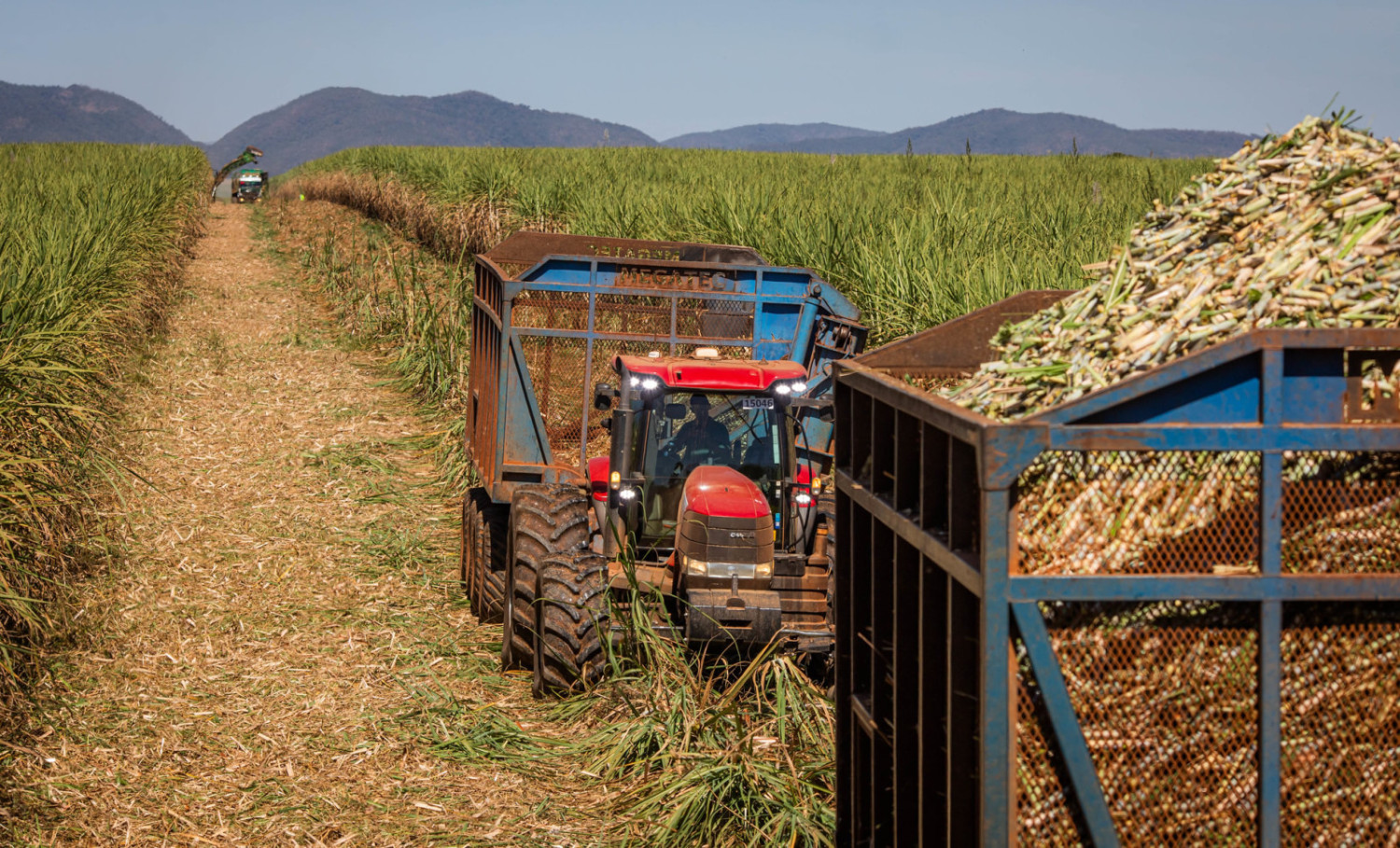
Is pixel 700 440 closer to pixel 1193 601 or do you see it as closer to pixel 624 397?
pixel 624 397

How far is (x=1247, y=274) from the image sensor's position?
2.84 metres

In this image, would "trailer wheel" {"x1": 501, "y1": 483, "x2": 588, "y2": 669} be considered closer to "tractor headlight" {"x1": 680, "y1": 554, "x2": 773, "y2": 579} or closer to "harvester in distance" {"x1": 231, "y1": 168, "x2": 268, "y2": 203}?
"tractor headlight" {"x1": 680, "y1": 554, "x2": 773, "y2": 579}

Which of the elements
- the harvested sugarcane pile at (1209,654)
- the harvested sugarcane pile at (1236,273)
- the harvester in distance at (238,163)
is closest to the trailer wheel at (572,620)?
the harvested sugarcane pile at (1236,273)

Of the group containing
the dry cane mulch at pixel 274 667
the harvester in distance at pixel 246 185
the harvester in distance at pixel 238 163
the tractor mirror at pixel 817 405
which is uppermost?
the harvester in distance at pixel 238 163

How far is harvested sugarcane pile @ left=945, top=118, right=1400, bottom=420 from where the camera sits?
2693mm

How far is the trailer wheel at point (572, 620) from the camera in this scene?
230 inches

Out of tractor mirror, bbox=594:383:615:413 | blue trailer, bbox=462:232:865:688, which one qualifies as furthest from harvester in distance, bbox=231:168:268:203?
tractor mirror, bbox=594:383:615:413

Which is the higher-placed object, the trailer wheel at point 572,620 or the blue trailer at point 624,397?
the blue trailer at point 624,397

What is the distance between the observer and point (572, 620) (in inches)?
230

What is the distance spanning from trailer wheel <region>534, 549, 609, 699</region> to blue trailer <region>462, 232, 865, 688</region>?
56 millimetres

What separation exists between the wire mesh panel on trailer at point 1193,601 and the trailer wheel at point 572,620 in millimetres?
3421

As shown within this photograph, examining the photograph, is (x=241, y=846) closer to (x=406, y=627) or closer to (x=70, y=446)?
(x=406, y=627)

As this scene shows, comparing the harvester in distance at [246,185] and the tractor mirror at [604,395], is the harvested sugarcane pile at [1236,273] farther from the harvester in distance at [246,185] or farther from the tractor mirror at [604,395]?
the harvester in distance at [246,185]

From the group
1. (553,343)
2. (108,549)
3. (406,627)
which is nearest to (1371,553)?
(406,627)
